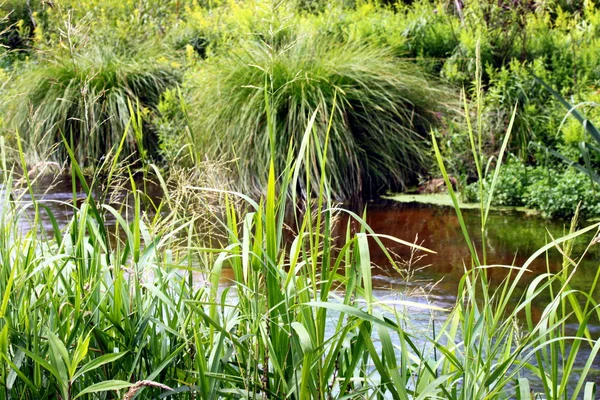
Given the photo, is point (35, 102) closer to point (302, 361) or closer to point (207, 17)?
point (207, 17)

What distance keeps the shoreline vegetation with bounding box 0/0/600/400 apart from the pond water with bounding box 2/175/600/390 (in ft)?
0.31

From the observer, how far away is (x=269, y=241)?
83.2 inches

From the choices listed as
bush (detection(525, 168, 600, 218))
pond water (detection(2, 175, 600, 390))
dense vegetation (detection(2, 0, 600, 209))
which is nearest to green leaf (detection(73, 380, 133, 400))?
pond water (detection(2, 175, 600, 390))

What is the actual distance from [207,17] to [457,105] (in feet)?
17.0

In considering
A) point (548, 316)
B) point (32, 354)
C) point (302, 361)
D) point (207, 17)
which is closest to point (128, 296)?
point (32, 354)

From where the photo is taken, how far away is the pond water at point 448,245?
4981 millimetres

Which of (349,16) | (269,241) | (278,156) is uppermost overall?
(349,16)

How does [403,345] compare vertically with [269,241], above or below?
below

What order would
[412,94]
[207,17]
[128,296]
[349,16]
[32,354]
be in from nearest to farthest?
[32,354]
[128,296]
[412,94]
[349,16]
[207,17]

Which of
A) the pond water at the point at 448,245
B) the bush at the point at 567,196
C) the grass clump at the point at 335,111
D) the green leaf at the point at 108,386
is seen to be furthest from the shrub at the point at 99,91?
the green leaf at the point at 108,386

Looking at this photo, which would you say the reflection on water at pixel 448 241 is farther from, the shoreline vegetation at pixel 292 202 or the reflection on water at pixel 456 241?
the shoreline vegetation at pixel 292 202

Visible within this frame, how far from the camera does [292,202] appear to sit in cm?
A: 696

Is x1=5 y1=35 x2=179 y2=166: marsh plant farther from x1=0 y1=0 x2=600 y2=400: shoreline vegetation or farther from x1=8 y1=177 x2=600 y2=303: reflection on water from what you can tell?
x1=8 y1=177 x2=600 y2=303: reflection on water

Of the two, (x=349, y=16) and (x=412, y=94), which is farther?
(x=349, y=16)
